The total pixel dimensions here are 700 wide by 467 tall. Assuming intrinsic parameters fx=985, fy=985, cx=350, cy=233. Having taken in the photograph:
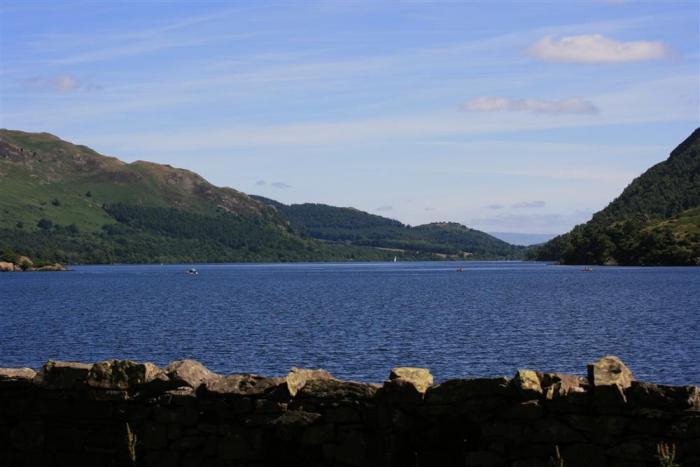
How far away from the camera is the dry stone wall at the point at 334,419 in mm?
14281

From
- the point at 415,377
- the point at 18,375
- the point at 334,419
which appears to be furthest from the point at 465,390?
the point at 18,375

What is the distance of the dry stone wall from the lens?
1428 centimetres

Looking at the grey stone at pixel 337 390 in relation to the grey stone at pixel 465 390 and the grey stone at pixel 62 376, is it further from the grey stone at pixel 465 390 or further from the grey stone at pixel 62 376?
the grey stone at pixel 62 376

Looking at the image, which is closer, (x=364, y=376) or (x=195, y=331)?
(x=364, y=376)

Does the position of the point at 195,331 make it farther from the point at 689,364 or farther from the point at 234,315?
the point at 689,364

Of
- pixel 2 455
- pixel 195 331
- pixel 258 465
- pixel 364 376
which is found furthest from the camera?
pixel 195 331

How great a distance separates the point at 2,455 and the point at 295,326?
5224 cm

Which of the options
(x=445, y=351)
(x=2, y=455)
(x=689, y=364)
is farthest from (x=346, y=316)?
(x=2, y=455)

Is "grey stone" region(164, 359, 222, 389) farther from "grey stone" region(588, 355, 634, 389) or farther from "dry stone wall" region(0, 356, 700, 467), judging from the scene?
"grey stone" region(588, 355, 634, 389)

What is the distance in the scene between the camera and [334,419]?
51.4ft

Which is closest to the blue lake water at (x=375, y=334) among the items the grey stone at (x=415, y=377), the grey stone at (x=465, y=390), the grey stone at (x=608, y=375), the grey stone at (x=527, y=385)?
the grey stone at (x=415, y=377)

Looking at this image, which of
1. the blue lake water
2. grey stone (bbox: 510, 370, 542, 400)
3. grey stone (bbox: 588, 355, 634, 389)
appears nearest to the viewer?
grey stone (bbox: 588, 355, 634, 389)

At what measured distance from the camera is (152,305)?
103812 millimetres

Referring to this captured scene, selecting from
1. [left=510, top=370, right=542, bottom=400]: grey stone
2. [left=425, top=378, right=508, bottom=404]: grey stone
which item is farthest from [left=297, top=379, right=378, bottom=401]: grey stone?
[left=510, top=370, right=542, bottom=400]: grey stone
